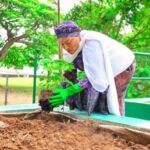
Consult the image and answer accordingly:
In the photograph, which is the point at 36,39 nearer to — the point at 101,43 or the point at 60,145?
the point at 101,43

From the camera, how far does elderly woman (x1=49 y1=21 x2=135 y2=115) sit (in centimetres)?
267

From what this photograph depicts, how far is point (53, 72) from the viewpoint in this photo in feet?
9.03

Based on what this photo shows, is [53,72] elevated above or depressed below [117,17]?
below

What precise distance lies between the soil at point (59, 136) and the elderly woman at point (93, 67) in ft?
0.89

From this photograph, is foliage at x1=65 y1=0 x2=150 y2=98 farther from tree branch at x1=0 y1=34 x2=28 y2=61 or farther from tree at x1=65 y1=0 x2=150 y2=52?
tree branch at x1=0 y1=34 x2=28 y2=61

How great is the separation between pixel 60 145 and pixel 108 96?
875 millimetres

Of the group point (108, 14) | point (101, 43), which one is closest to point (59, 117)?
point (101, 43)

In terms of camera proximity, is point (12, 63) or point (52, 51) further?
point (12, 63)

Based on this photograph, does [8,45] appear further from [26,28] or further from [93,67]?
[93,67]

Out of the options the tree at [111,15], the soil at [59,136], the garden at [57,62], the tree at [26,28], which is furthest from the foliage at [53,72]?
the tree at [26,28]

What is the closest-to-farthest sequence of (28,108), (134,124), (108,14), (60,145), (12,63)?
(60,145), (134,124), (28,108), (108,14), (12,63)

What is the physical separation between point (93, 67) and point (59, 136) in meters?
0.68

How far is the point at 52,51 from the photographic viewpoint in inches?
362

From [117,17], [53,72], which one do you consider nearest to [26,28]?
[117,17]
